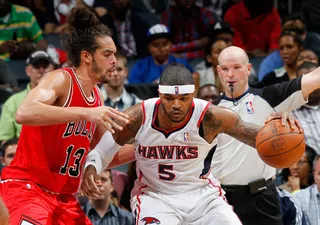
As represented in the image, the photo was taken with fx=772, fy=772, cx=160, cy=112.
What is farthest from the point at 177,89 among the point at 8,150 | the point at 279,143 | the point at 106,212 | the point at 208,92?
the point at 208,92

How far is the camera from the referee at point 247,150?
21.4ft

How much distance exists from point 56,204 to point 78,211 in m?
0.21

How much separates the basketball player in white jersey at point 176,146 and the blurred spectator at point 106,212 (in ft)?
5.46

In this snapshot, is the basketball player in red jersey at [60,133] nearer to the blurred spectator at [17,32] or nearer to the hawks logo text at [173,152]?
the hawks logo text at [173,152]

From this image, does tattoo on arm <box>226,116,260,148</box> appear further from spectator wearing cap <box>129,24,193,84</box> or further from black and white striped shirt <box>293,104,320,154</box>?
spectator wearing cap <box>129,24,193,84</box>

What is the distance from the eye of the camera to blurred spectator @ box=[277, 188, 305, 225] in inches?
284

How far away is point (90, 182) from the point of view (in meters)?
5.47

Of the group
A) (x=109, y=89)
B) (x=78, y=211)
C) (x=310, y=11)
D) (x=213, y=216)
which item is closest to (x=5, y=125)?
(x=109, y=89)

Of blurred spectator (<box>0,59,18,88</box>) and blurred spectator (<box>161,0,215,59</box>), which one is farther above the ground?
blurred spectator (<box>161,0,215,59</box>)

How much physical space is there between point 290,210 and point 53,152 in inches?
107

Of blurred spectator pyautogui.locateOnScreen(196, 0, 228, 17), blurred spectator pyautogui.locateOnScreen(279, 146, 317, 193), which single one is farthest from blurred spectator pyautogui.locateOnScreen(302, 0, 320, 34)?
blurred spectator pyautogui.locateOnScreen(279, 146, 317, 193)

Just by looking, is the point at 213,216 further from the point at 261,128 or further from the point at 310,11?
the point at 310,11

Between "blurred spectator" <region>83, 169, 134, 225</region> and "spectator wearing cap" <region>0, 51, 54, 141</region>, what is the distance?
1.47 meters

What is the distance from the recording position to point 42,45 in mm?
9523
